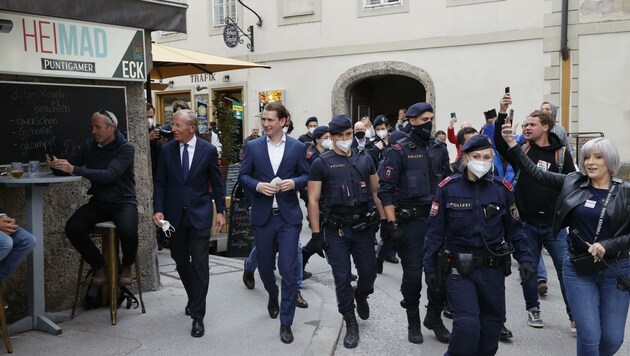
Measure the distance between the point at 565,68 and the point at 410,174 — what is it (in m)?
10.6

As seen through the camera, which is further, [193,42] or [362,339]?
[193,42]

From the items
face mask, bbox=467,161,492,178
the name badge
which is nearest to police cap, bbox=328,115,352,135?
face mask, bbox=467,161,492,178

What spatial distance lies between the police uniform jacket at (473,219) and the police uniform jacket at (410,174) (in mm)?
992

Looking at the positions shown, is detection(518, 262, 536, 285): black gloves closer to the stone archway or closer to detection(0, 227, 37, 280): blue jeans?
detection(0, 227, 37, 280): blue jeans

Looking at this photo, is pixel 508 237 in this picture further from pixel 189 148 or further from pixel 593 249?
pixel 189 148

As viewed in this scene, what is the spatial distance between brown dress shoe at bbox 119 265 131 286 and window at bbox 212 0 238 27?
48.4 feet

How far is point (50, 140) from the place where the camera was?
575 cm

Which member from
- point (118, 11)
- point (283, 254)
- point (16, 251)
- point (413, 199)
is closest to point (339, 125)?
point (413, 199)

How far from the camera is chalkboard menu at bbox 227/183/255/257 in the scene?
8.62 m

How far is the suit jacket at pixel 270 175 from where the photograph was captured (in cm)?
530

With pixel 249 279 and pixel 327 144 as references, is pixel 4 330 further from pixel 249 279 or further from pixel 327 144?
pixel 327 144

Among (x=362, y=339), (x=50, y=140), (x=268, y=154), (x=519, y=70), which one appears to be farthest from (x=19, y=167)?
(x=519, y=70)

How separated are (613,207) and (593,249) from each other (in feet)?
1.07

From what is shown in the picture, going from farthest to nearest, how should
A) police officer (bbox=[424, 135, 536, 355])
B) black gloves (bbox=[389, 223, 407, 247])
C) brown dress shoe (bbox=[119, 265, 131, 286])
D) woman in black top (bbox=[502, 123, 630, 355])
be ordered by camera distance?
1. brown dress shoe (bbox=[119, 265, 131, 286])
2. black gloves (bbox=[389, 223, 407, 247])
3. police officer (bbox=[424, 135, 536, 355])
4. woman in black top (bbox=[502, 123, 630, 355])
